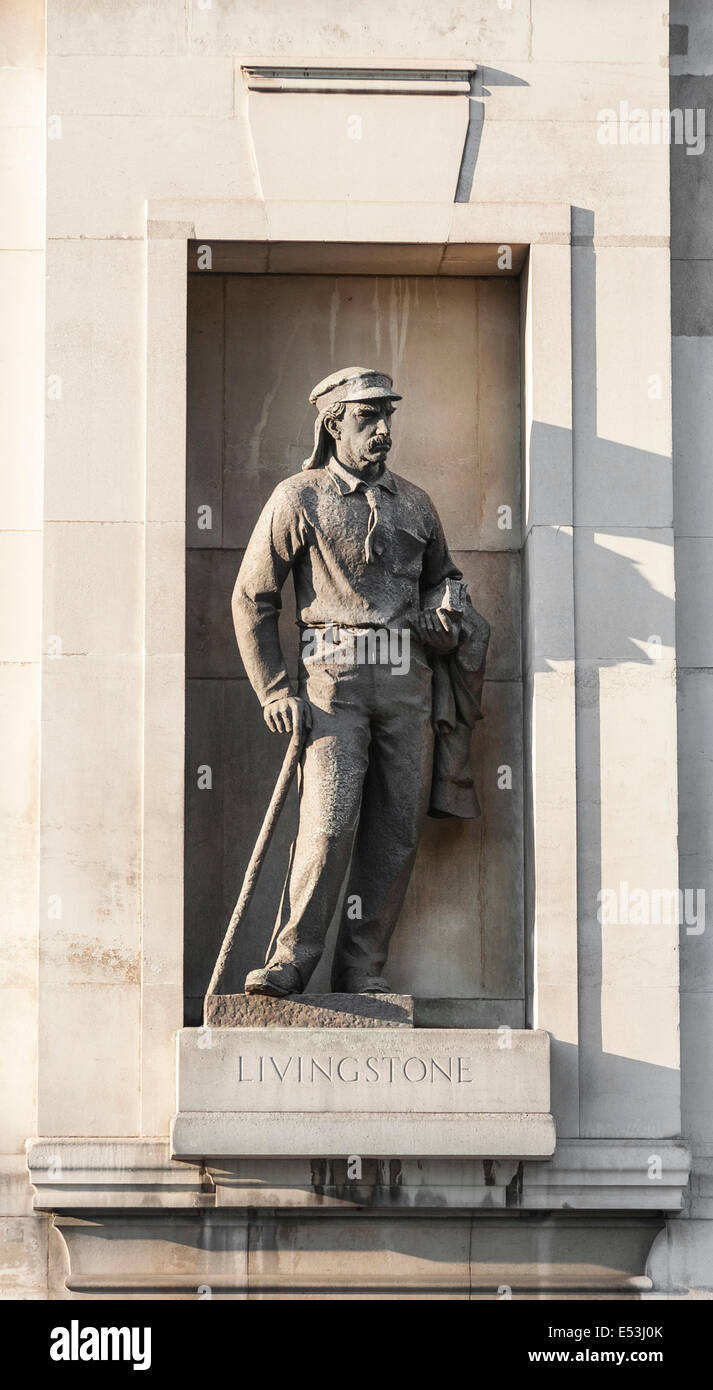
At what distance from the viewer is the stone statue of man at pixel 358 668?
13906 millimetres

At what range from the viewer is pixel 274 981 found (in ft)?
44.5

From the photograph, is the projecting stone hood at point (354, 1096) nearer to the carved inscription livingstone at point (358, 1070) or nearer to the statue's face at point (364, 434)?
the carved inscription livingstone at point (358, 1070)

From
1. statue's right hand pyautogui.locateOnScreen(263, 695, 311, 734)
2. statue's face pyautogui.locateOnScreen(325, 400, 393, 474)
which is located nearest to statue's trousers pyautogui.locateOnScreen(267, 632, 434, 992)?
statue's right hand pyautogui.locateOnScreen(263, 695, 311, 734)

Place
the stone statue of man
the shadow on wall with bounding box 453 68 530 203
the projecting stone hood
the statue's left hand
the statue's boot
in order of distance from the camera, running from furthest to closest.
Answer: the shadow on wall with bounding box 453 68 530 203
the statue's left hand
the stone statue of man
the statue's boot
the projecting stone hood

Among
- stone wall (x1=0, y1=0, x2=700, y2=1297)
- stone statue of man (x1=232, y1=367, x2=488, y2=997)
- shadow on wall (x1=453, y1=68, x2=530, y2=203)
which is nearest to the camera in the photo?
stone wall (x1=0, y1=0, x2=700, y2=1297)

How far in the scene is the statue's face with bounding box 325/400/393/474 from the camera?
14.0m

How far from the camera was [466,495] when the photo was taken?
1504 centimetres

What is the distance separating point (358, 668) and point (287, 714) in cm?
50

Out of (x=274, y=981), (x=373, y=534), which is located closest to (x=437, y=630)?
(x=373, y=534)

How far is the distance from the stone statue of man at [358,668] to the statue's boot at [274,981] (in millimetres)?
185

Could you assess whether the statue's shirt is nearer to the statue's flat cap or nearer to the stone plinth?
the statue's flat cap

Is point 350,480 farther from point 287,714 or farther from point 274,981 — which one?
point 274,981

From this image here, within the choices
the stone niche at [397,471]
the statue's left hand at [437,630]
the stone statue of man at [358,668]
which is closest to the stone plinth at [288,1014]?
the stone statue of man at [358,668]

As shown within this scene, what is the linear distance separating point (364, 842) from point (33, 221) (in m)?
4.28
